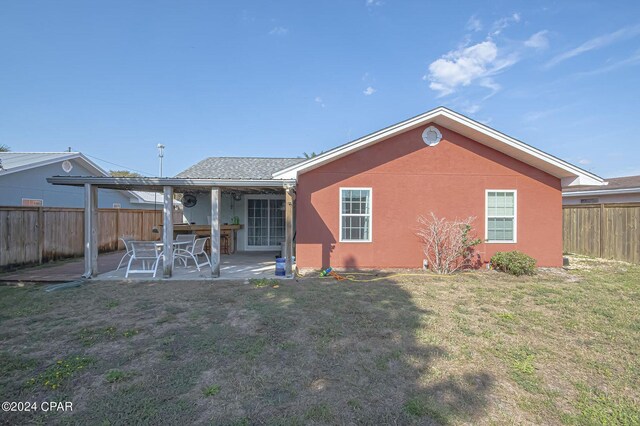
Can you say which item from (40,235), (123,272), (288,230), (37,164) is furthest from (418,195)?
(37,164)

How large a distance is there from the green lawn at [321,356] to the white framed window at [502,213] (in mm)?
2863

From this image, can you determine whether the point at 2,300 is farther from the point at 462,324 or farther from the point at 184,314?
the point at 462,324

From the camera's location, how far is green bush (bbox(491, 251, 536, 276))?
8016 millimetres

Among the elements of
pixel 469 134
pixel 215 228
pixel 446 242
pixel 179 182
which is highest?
pixel 469 134

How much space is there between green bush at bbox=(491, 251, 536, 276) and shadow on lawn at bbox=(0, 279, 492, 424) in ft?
13.3

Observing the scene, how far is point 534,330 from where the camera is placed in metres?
4.41

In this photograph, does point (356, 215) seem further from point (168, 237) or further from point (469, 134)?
point (168, 237)

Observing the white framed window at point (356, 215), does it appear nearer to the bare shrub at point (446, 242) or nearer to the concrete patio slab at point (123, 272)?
the bare shrub at point (446, 242)

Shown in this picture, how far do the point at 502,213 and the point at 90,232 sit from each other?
11121mm

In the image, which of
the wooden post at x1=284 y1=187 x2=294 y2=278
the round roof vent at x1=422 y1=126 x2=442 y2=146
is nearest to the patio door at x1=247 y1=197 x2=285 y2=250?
the wooden post at x1=284 y1=187 x2=294 y2=278

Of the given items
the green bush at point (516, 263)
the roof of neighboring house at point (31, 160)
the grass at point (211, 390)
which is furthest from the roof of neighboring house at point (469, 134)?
the roof of neighboring house at point (31, 160)

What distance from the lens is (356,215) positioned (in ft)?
28.7

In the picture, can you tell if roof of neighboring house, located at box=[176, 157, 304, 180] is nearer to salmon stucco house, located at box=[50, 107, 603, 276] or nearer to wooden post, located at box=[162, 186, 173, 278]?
salmon stucco house, located at box=[50, 107, 603, 276]

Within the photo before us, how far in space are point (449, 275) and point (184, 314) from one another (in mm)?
6549
